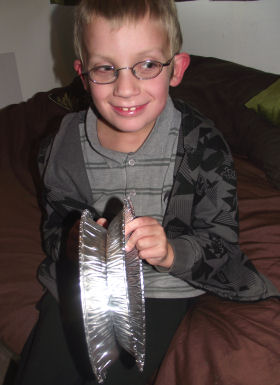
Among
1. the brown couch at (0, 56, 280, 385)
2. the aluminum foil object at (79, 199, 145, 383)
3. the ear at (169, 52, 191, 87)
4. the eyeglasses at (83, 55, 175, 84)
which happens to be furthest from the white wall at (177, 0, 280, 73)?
the aluminum foil object at (79, 199, 145, 383)

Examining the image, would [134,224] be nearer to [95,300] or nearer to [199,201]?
[95,300]

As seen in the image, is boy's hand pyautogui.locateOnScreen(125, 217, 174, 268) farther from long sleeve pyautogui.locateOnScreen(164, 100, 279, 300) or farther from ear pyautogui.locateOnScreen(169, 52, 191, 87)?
ear pyautogui.locateOnScreen(169, 52, 191, 87)

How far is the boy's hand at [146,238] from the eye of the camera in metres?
0.76

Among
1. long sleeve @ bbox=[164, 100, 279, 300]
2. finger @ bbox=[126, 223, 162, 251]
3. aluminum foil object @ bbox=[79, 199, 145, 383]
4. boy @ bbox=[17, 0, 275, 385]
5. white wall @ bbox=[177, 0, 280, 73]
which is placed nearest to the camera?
aluminum foil object @ bbox=[79, 199, 145, 383]

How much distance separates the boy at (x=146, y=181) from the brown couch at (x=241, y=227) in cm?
6

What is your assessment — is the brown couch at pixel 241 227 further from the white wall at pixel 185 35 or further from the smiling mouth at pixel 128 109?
the smiling mouth at pixel 128 109

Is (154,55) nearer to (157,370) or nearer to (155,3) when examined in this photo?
(155,3)

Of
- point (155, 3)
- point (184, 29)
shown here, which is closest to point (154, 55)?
point (155, 3)

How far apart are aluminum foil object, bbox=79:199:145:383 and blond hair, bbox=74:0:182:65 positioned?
426 millimetres

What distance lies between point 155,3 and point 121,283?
0.62 metres

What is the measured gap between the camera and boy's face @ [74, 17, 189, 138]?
0.83 m

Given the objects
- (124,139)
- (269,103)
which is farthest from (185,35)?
(124,139)

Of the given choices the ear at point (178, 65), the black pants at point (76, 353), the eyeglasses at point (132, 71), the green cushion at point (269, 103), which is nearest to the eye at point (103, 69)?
the eyeglasses at point (132, 71)

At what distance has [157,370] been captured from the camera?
955mm
